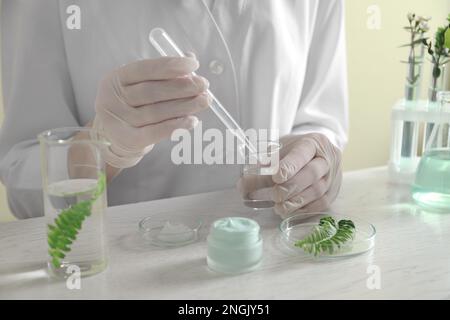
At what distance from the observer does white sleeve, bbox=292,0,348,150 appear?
128 cm

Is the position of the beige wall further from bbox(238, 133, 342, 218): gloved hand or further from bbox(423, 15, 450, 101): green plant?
bbox(238, 133, 342, 218): gloved hand

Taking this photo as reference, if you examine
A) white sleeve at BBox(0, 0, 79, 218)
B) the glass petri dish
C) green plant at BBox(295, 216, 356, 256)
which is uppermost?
white sleeve at BBox(0, 0, 79, 218)

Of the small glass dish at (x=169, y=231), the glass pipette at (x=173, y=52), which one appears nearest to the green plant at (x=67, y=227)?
the small glass dish at (x=169, y=231)

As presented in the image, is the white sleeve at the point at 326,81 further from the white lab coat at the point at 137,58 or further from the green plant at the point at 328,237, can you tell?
the green plant at the point at 328,237

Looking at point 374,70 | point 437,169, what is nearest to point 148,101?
point 437,169

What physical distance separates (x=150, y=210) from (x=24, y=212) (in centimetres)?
31

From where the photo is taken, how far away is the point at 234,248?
76 centimetres

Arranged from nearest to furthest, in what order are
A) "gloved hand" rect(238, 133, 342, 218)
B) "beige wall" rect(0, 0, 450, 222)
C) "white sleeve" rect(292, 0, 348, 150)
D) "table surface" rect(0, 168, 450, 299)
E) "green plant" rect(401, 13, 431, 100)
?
"table surface" rect(0, 168, 450, 299) → "gloved hand" rect(238, 133, 342, 218) → "green plant" rect(401, 13, 431, 100) → "white sleeve" rect(292, 0, 348, 150) → "beige wall" rect(0, 0, 450, 222)

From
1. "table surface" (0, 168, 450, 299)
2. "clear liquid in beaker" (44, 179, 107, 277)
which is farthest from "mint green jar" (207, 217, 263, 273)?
"clear liquid in beaker" (44, 179, 107, 277)

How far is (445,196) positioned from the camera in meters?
1.00

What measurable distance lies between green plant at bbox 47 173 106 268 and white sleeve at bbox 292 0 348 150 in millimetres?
633

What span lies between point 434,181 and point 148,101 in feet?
1.67

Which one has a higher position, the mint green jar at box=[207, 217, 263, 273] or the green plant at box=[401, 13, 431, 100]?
the green plant at box=[401, 13, 431, 100]
